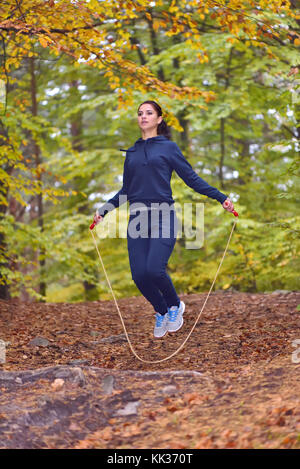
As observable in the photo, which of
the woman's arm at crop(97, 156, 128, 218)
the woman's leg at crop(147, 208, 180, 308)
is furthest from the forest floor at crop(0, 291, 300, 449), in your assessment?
the woman's arm at crop(97, 156, 128, 218)

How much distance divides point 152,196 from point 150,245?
0.48 meters

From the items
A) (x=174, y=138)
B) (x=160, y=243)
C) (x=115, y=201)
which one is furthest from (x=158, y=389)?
(x=174, y=138)

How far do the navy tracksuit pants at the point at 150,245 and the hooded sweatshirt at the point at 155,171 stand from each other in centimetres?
16

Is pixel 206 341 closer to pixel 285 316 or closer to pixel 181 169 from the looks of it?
pixel 285 316

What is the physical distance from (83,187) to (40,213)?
4.52 ft

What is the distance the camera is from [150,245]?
5410mm

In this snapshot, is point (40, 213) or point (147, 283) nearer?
point (147, 283)

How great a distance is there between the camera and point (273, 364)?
4.63 m

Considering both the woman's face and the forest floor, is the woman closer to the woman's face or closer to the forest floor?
the woman's face

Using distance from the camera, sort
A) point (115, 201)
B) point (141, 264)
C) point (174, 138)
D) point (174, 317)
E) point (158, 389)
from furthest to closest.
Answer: point (174, 138) < point (174, 317) < point (115, 201) < point (141, 264) < point (158, 389)

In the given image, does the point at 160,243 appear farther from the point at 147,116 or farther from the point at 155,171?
the point at 147,116

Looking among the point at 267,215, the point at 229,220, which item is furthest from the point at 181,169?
the point at 267,215

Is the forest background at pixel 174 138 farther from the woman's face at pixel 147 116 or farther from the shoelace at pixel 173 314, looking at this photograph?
the shoelace at pixel 173 314
